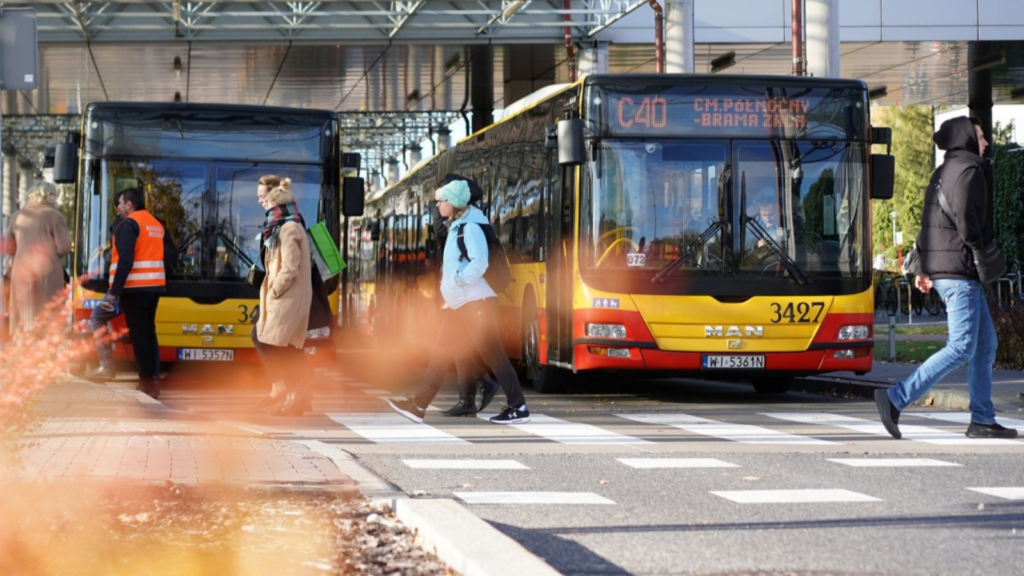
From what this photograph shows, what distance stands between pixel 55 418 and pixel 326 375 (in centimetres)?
958

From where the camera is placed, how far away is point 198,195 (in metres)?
17.3

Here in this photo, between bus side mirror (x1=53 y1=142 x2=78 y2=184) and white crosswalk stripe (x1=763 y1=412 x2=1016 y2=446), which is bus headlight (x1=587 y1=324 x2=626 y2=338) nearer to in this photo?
white crosswalk stripe (x1=763 y1=412 x2=1016 y2=446)

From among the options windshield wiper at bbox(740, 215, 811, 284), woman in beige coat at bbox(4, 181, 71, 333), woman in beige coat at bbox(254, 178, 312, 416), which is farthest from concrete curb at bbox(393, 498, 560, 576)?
woman in beige coat at bbox(4, 181, 71, 333)

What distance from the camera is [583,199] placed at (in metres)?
14.8

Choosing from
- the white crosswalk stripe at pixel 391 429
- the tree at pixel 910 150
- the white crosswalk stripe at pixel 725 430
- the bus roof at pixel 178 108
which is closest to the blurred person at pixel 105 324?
the bus roof at pixel 178 108

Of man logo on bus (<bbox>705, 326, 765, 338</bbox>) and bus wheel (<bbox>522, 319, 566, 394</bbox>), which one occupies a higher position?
man logo on bus (<bbox>705, 326, 765, 338</bbox>)

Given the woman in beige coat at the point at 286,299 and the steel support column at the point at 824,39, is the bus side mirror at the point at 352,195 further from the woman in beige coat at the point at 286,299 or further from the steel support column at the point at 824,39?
the steel support column at the point at 824,39

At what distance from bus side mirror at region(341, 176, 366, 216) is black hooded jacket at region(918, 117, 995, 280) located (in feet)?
26.4

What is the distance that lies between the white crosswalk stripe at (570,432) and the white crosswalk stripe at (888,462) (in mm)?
1760

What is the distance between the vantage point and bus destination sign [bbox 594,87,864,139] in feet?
48.9

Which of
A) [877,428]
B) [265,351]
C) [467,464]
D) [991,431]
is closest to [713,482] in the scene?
[467,464]

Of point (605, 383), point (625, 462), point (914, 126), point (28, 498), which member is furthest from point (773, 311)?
point (914, 126)

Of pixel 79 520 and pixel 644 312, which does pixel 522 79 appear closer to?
pixel 644 312

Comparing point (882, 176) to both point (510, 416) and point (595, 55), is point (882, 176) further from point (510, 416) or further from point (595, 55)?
point (595, 55)
